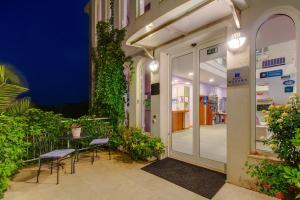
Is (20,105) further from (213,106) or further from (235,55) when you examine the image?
(213,106)

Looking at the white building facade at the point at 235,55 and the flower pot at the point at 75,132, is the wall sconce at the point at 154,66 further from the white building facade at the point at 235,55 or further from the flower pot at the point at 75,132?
the flower pot at the point at 75,132

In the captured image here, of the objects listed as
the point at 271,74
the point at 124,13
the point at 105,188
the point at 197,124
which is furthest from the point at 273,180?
the point at 124,13

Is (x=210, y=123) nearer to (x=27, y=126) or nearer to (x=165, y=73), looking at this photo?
(x=165, y=73)

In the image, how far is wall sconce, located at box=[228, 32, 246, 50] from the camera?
9.88 feet

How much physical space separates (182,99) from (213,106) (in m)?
4.03

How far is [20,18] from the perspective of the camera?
38.2 m

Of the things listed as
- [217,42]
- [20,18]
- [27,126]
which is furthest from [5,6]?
[217,42]

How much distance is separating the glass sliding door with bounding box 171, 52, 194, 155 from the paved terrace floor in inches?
59.9

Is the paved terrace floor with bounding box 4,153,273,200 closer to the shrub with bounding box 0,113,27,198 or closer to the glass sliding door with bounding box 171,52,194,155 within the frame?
the shrub with bounding box 0,113,27,198

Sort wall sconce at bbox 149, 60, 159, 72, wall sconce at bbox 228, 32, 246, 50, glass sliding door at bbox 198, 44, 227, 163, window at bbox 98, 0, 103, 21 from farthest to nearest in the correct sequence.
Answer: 1. window at bbox 98, 0, 103, 21
2. wall sconce at bbox 149, 60, 159, 72
3. glass sliding door at bbox 198, 44, 227, 163
4. wall sconce at bbox 228, 32, 246, 50

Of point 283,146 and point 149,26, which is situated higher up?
point 149,26

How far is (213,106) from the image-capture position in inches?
426

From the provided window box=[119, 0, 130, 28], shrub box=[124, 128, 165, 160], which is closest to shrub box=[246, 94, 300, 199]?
shrub box=[124, 128, 165, 160]

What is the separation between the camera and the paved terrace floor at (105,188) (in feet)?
9.15
